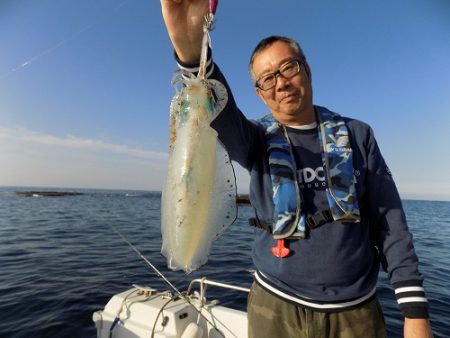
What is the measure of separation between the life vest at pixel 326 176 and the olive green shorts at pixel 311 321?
0.54m

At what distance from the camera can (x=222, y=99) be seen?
209 centimetres

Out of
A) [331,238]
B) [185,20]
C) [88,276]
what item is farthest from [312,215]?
[88,276]

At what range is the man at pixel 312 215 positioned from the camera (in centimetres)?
240

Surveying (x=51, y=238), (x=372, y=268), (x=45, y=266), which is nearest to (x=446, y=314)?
(x=372, y=268)

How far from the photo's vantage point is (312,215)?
257cm

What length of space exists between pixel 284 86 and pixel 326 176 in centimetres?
79

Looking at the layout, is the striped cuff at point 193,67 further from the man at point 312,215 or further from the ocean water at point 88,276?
the ocean water at point 88,276

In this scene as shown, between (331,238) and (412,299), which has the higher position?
(331,238)

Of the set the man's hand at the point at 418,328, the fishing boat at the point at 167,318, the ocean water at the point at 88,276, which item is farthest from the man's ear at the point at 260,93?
the ocean water at the point at 88,276

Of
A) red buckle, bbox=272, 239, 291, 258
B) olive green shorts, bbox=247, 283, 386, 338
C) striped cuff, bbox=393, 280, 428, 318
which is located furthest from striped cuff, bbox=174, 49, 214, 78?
striped cuff, bbox=393, 280, 428, 318

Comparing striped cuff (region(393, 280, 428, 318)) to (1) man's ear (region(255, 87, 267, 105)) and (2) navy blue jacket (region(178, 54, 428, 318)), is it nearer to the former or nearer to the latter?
(2) navy blue jacket (region(178, 54, 428, 318))

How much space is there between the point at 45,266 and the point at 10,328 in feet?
17.5

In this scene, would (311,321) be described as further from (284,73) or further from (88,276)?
(88,276)

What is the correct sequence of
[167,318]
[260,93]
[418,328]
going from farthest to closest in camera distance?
[167,318]
[260,93]
[418,328]
